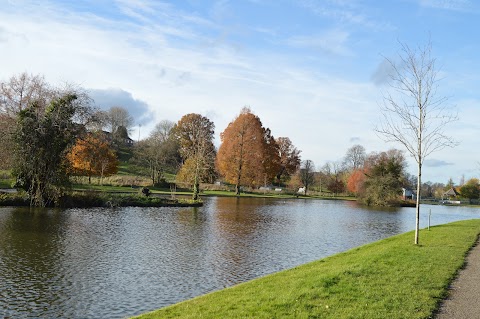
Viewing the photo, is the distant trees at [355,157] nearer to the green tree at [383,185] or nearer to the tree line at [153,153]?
the tree line at [153,153]

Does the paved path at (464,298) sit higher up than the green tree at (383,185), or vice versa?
the green tree at (383,185)

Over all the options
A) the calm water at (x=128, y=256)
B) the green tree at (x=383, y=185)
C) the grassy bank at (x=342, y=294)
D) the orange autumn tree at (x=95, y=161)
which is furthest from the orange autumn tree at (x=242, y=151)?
the grassy bank at (x=342, y=294)

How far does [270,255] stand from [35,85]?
2653 centimetres

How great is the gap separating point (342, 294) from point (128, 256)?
855 centimetres

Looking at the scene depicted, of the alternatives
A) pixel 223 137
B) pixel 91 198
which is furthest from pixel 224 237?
pixel 223 137

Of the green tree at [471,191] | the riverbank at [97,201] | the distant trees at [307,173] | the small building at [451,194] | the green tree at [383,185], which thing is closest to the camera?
the riverbank at [97,201]

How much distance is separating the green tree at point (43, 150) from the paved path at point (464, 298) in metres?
25.8

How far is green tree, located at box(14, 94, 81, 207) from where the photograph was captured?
2730 centimetres

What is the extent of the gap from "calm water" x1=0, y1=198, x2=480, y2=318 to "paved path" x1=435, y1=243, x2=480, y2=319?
18.4ft

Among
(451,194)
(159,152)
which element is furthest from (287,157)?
(451,194)

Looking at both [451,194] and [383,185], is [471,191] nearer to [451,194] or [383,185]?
[451,194]

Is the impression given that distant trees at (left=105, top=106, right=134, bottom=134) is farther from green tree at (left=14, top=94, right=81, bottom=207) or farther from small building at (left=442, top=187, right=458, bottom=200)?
small building at (left=442, top=187, right=458, bottom=200)

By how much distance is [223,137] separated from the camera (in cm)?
6334

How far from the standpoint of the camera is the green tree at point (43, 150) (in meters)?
27.3
